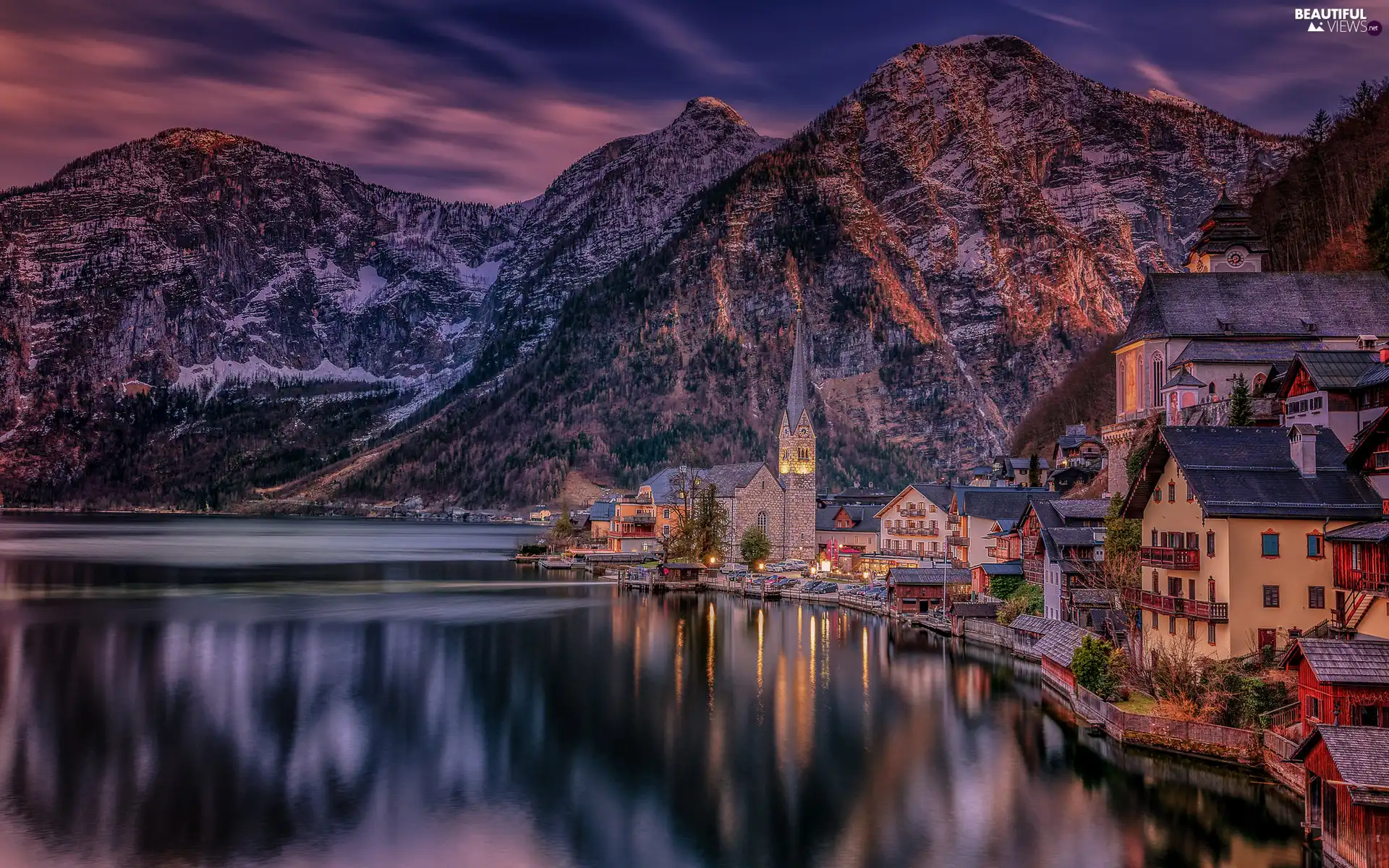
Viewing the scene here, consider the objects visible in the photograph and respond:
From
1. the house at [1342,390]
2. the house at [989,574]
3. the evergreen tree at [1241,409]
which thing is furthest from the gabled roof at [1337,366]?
the house at [989,574]

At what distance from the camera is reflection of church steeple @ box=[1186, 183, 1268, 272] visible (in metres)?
73.1

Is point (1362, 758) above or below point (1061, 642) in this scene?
above

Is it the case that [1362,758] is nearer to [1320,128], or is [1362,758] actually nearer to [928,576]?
[928,576]

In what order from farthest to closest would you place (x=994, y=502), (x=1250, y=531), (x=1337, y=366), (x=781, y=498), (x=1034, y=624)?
(x=781, y=498) < (x=994, y=502) < (x=1034, y=624) < (x=1337, y=366) < (x=1250, y=531)

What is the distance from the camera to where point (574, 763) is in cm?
3809

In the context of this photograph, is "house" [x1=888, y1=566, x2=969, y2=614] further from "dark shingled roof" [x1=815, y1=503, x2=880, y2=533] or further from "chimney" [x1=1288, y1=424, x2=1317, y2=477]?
"chimney" [x1=1288, y1=424, x2=1317, y2=477]

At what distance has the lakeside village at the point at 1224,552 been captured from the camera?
2919 centimetres

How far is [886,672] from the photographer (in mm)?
54344

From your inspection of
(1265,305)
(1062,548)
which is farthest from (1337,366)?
(1265,305)

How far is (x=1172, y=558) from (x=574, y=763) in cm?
2418

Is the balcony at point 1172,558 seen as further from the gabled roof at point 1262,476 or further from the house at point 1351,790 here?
the house at point 1351,790

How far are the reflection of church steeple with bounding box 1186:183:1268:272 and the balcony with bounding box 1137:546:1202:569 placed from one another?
40382 millimetres

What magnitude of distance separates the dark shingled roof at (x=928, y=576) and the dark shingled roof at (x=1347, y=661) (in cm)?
4391

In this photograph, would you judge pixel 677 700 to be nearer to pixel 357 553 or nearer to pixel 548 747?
pixel 548 747
